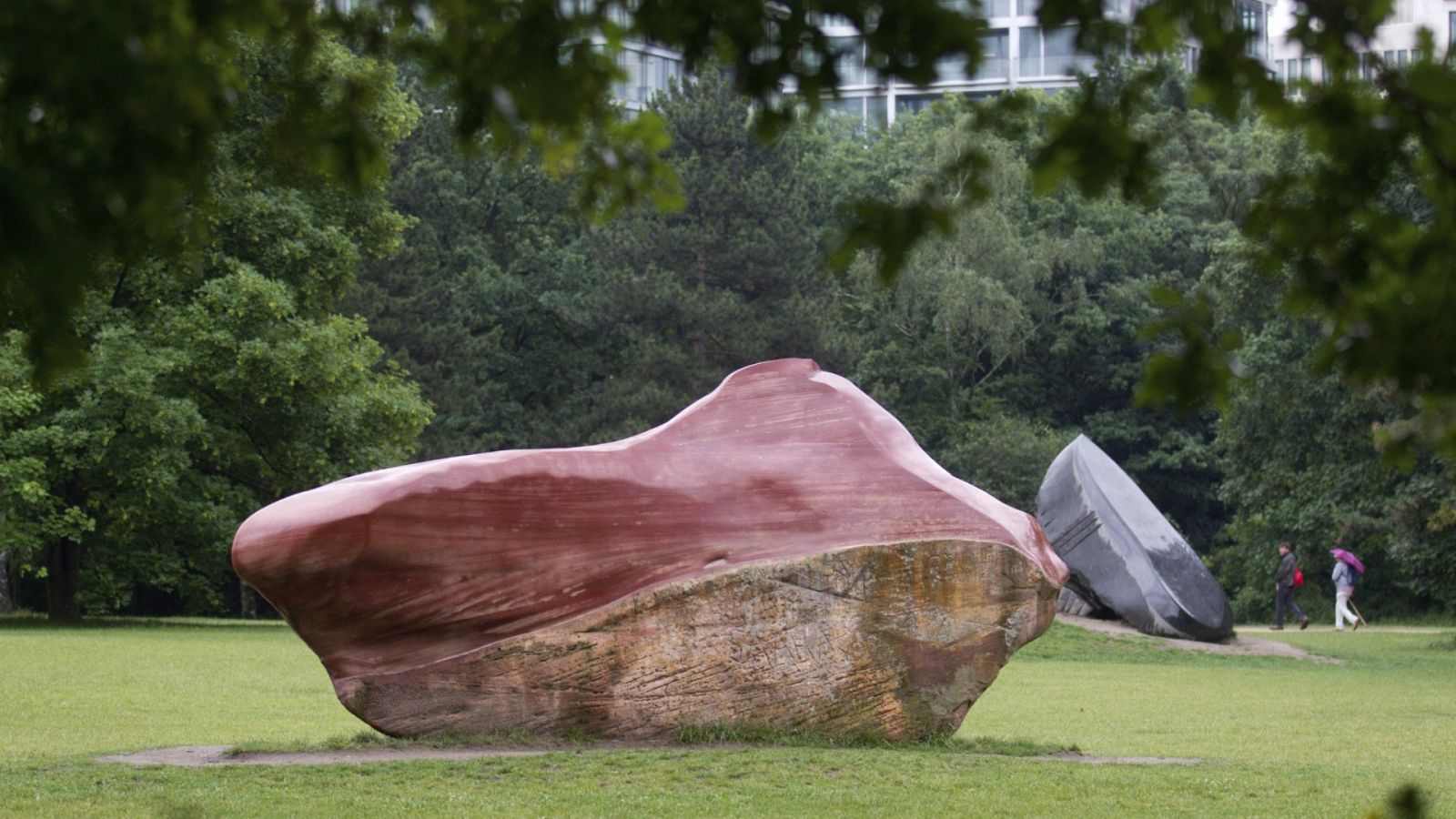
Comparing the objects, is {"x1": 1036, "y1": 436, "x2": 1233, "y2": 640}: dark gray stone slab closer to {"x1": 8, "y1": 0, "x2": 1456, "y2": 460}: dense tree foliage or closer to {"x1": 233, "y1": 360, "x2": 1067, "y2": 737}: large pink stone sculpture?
{"x1": 233, "y1": 360, "x2": 1067, "y2": 737}: large pink stone sculpture

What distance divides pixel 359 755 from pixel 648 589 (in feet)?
6.48

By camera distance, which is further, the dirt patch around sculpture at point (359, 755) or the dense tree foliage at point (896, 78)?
the dirt patch around sculpture at point (359, 755)

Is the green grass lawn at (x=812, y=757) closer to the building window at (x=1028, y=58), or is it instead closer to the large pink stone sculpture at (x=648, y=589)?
the large pink stone sculpture at (x=648, y=589)

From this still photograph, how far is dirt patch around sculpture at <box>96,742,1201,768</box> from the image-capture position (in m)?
9.84

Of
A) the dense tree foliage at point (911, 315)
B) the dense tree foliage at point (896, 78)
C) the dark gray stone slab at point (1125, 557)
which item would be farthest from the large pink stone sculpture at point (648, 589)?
the dense tree foliage at point (911, 315)

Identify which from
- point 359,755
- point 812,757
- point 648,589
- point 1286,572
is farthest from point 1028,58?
point 359,755

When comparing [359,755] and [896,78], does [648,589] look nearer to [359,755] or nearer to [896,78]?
[359,755]

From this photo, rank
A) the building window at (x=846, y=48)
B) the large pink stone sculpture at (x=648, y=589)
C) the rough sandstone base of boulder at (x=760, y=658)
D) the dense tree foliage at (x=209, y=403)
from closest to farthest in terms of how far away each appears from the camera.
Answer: the building window at (x=846, y=48) < the large pink stone sculpture at (x=648, y=589) < the rough sandstone base of boulder at (x=760, y=658) < the dense tree foliage at (x=209, y=403)

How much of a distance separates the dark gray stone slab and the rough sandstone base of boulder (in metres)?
13.2

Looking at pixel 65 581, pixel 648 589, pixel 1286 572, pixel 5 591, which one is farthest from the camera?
pixel 5 591

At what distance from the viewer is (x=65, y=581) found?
28.3 m

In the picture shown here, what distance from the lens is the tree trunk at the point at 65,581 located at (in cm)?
2825

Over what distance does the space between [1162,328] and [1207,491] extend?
41998 millimetres

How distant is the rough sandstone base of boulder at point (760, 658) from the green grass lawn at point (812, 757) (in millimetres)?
415
